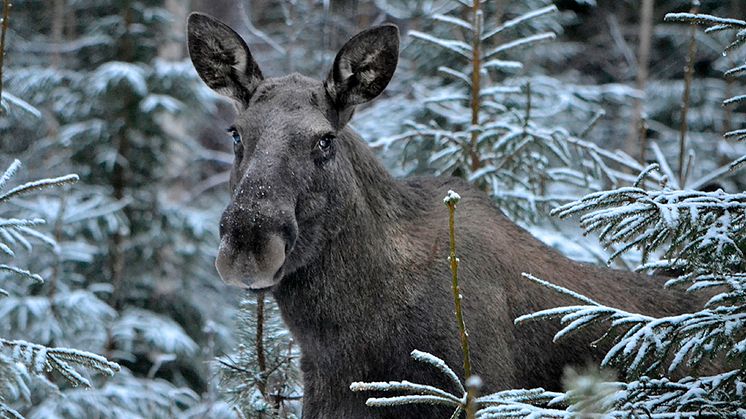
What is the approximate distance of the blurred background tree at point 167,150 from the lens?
6559 millimetres

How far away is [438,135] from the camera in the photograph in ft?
19.9

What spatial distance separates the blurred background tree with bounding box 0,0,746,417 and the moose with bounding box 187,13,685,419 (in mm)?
1626

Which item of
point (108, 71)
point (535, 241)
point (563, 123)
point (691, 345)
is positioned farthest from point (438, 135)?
point (108, 71)

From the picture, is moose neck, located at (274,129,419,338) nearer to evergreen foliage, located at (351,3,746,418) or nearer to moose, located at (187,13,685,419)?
moose, located at (187,13,685,419)

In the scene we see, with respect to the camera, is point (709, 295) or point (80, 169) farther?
point (80, 169)

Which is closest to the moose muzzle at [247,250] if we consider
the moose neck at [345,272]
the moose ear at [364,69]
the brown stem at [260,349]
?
the moose neck at [345,272]

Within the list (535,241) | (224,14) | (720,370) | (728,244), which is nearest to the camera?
(728,244)

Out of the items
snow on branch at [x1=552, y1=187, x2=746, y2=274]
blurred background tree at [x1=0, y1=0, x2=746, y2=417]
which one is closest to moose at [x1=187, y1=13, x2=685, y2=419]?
snow on branch at [x1=552, y1=187, x2=746, y2=274]

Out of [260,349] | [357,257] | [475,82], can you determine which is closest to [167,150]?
[475,82]

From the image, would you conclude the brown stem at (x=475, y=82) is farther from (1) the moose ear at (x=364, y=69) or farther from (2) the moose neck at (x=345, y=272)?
(2) the moose neck at (x=345, y=272)

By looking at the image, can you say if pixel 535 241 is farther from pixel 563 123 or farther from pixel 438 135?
pixel 563 123

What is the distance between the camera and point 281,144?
3.73m

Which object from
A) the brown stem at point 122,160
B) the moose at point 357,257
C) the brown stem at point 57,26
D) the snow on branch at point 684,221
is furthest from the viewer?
the brown stem at point 57,26

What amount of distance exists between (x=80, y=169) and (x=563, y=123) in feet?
19.6
